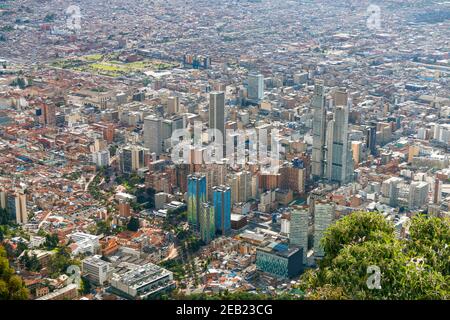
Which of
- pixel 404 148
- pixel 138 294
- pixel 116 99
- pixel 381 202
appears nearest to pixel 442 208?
pixel 381 202

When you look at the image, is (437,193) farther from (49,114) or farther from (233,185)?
(49,114)

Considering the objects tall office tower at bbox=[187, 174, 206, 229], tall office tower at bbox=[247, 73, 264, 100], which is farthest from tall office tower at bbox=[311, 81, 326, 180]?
tall office tower at bbox=[247, 73, 264, 100]

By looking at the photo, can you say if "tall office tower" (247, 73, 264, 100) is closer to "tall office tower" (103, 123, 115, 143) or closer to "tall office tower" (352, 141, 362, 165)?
"tall office tower" (103, 123, 115, 143)

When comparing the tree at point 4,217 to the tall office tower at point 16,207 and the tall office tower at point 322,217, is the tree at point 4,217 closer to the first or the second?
the tall office tower at point 16,207

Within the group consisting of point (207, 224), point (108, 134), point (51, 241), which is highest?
point (108, 134)

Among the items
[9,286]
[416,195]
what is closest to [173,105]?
[416,195]

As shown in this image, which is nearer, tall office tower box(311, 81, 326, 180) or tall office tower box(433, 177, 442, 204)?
tall office tower box(433, 177, 442, 204)

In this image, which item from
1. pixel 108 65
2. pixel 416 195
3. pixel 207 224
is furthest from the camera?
pixel 108 65
